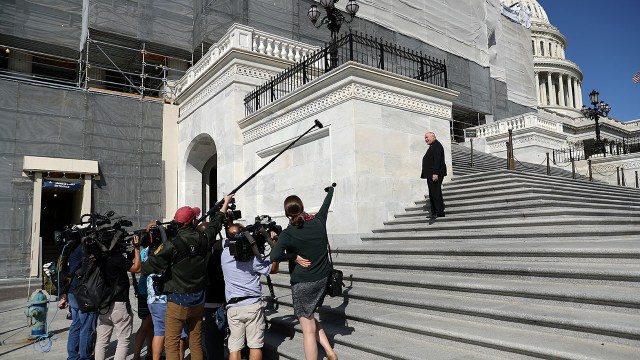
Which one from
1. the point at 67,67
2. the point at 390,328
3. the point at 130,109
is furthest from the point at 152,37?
the point at 390,328

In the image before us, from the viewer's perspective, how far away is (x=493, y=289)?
4941mm

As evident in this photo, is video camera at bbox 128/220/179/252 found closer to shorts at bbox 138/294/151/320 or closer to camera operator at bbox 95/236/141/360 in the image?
camera operator at bbox 95/236/141/360

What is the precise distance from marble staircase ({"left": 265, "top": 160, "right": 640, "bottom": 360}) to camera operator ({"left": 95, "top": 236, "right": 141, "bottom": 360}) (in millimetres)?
1767

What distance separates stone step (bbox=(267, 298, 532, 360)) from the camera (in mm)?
4000

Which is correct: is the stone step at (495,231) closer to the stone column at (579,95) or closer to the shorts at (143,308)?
the shorts at (143,308)

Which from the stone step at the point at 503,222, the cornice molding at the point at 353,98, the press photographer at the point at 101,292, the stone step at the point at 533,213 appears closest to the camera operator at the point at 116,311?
the press photographer at the point at 101,292

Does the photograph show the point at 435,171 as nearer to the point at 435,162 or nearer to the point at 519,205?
the point at 435,162

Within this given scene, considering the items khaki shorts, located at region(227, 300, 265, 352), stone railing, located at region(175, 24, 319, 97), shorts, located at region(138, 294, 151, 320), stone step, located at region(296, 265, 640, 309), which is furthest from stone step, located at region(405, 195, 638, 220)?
stone railing, located at region(175, 24, 319, 97)

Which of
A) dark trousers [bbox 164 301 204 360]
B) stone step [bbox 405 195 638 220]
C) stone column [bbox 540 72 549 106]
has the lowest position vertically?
dark trousers [bbox 164 301 204 360]

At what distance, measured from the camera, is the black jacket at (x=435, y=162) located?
8289 mm

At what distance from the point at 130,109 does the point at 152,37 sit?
341 cm

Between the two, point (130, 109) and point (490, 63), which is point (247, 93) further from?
point (490, 63)

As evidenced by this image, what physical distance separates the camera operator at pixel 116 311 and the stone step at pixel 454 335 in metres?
1.95

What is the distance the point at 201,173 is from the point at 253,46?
253 inches
